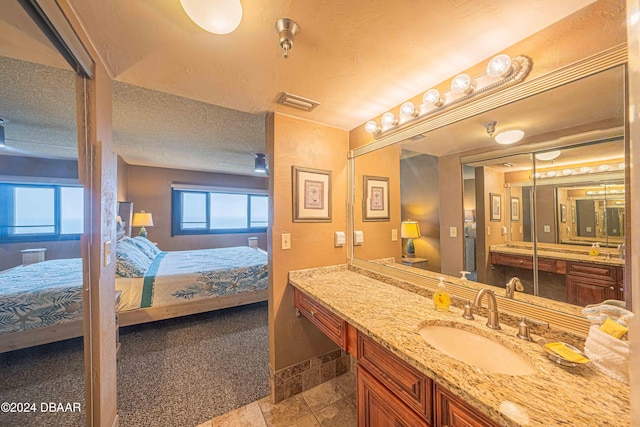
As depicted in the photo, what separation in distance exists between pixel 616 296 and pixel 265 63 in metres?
1.83

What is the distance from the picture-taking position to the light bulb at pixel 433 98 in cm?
135

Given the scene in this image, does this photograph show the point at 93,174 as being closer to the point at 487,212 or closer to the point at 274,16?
the point at 274,16

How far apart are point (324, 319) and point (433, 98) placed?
149 centimetres

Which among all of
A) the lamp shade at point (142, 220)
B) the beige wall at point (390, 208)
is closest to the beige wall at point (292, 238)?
the beige wall at point (390, 208)

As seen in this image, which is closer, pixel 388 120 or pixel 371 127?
pixel 388 120

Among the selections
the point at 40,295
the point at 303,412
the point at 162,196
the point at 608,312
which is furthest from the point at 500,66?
the point at 162,196

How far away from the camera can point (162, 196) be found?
4.86 m

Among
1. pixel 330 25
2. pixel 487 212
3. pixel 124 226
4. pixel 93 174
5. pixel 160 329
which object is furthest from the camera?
pixel 124 226

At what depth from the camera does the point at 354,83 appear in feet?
4.66

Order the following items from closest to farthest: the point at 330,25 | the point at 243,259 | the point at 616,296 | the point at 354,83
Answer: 1. the point at 616,296
2. the point at 330,25
3. the point at 354,83
4. the point at 243,259

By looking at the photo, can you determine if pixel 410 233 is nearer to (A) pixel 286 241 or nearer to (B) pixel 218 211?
(A) pixel 286 241

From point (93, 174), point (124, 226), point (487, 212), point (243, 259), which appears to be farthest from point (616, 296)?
point (124, 226)

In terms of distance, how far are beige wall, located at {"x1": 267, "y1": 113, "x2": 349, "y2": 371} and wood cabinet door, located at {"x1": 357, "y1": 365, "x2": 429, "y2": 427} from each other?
792mm

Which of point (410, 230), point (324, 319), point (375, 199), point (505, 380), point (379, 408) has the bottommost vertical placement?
point (379, 408)
